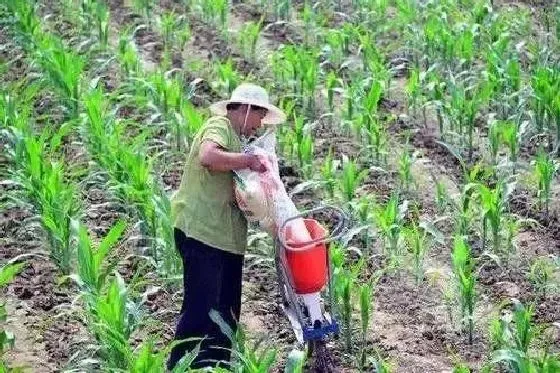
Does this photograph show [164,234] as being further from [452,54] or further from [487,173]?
[452,54]

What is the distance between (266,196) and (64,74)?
3360 millimetres

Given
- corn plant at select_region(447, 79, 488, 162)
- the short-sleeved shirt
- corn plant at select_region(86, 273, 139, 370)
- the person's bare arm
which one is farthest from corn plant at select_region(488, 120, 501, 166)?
corn plant at select_region(86, 273, 139, 370)

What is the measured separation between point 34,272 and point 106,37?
11.8 feet

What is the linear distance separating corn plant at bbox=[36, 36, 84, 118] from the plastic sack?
315 centimetres

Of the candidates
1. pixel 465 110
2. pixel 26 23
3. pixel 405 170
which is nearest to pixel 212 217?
pixel 405 170

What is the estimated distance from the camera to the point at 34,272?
249 inches

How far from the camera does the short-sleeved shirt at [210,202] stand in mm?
4881

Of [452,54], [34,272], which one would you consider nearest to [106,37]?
[452,54]

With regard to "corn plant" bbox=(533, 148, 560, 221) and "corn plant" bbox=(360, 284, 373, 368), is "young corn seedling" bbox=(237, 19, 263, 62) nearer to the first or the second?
"corn plant" bbox=(533, 148, 560, 221)

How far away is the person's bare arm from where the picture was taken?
475 cm

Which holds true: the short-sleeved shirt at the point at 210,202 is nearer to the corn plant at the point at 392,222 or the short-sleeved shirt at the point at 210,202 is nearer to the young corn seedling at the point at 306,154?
the corn plant at the point at 392,222

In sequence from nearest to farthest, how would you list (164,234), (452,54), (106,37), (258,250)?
(164,234) → (258,250) → (452,54) → (106,37)

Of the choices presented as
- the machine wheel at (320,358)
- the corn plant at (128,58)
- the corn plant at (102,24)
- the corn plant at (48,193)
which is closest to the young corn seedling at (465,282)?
the machine wheel at (320,358)

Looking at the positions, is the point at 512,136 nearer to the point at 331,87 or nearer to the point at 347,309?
the point at 331,87
